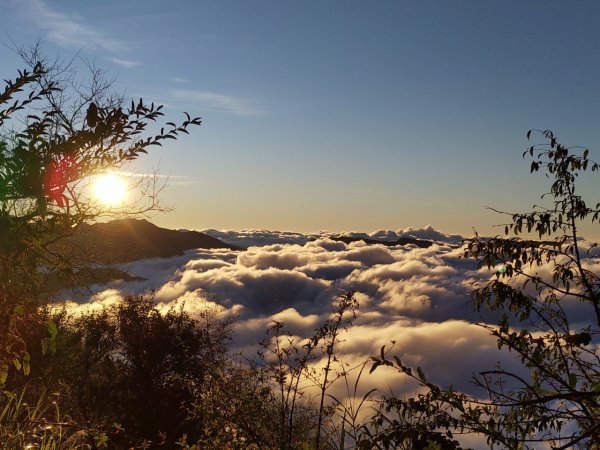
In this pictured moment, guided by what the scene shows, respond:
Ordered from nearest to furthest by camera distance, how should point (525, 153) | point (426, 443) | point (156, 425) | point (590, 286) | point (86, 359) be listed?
point (426, 443) < point (590, 286) < point (525, 153) < point (156, 425) < point (86, 359)

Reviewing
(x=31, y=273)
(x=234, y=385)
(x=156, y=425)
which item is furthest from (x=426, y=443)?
(x=156, y=425)

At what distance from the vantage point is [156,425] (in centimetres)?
2397

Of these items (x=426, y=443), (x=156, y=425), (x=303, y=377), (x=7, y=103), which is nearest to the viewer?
(x=426, y=443)

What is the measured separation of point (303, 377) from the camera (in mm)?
7656

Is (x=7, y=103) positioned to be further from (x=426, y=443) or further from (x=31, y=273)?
(x=426, y=443)

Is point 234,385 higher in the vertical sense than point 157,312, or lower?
higher

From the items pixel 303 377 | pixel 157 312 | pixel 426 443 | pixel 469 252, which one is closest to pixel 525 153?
pixel 469 252

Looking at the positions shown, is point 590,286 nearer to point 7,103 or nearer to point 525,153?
point 525,153

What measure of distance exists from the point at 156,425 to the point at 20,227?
73.9 feet

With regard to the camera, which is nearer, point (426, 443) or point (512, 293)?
point (426, 443)

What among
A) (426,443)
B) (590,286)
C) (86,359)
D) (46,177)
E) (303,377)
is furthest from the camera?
(86,359)

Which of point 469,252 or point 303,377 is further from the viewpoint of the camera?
point 303,377

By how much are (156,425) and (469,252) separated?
69.6 feet

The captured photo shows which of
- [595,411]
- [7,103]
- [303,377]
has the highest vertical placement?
[7,103]
